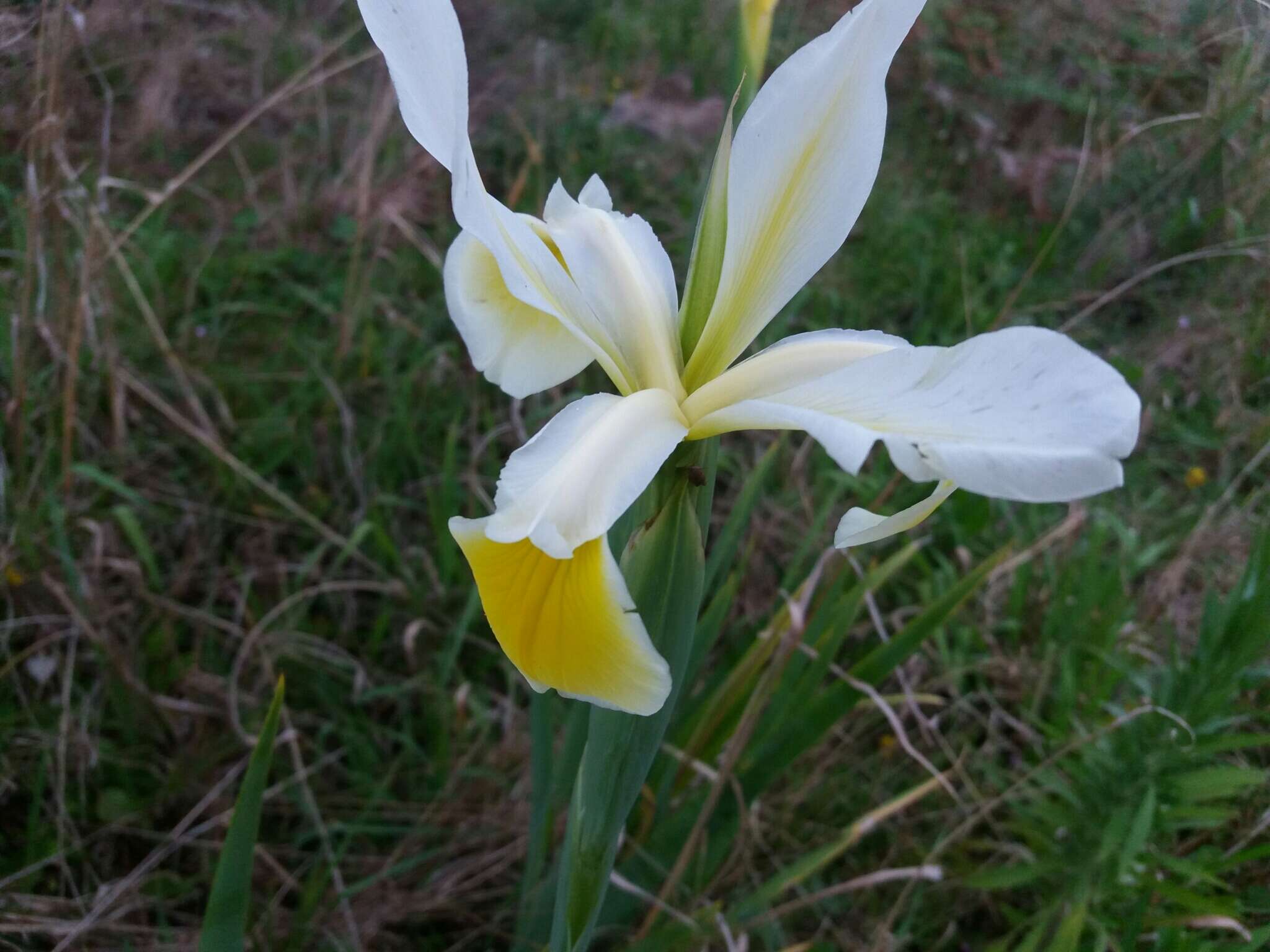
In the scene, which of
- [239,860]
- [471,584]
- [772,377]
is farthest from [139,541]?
[772,377]

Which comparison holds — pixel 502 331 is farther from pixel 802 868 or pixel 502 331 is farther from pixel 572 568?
pixel 802 868

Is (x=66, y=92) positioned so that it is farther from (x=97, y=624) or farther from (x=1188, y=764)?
(x=1188, y=764)

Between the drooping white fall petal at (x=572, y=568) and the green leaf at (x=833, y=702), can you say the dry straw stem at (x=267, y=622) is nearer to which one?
the green leaf at (x=833, y=702)

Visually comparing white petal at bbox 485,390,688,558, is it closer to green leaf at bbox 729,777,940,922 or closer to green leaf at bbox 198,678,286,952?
green leaf at bbox 198,678,286,952

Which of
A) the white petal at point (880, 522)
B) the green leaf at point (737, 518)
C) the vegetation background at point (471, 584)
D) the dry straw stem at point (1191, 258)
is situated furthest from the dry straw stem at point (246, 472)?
the dry straw stem at point (1191, 258)

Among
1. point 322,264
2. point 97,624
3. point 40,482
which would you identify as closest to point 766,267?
point 97,624
